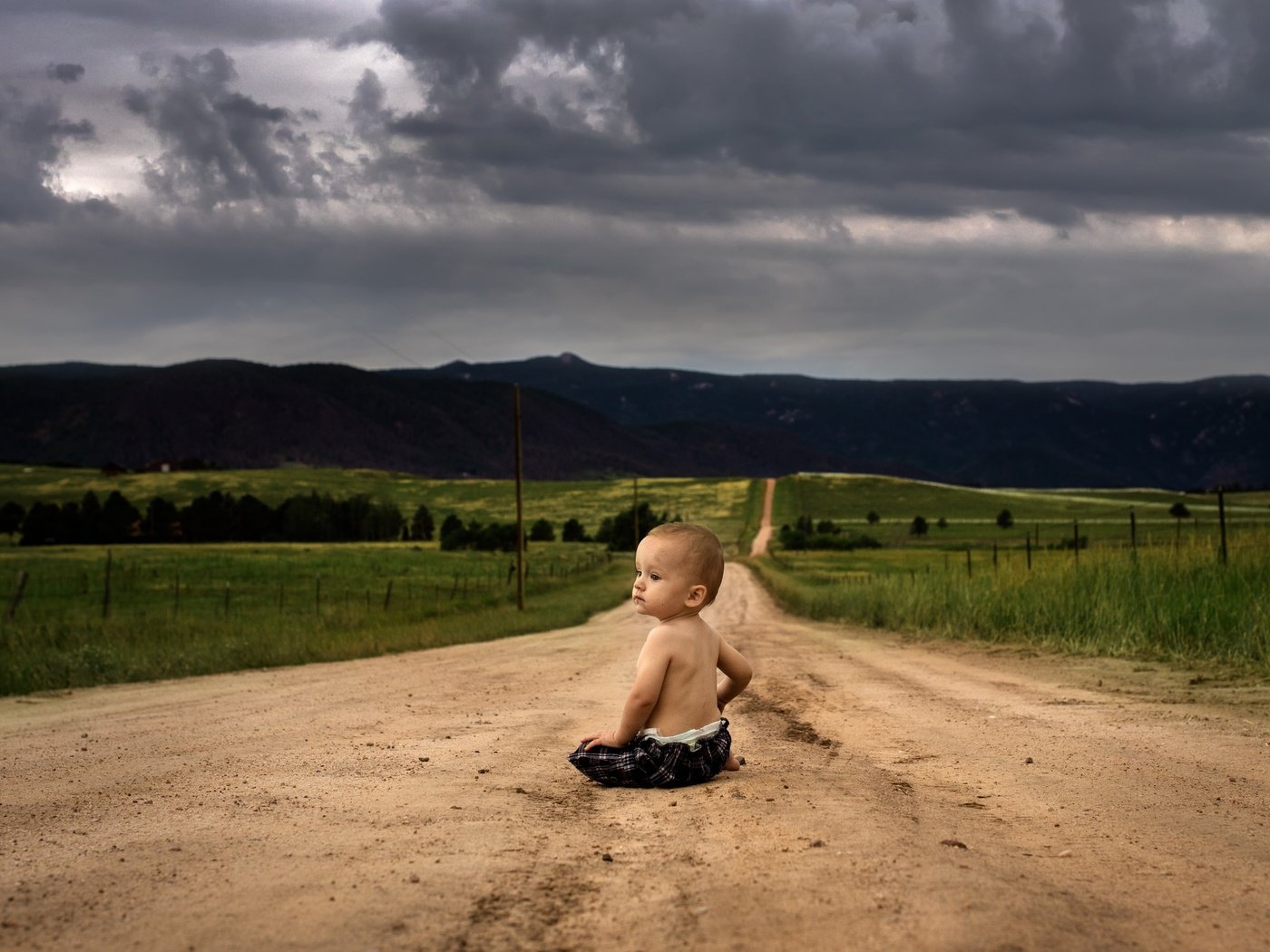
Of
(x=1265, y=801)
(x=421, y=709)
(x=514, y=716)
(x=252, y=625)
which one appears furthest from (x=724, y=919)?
(x=252, y=625)

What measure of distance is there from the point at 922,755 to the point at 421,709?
5.55m

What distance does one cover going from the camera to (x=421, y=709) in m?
12.9

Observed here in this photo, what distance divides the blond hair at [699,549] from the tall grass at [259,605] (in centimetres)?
1408

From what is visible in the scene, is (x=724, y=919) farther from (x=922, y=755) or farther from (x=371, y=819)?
(x=922, y=755)

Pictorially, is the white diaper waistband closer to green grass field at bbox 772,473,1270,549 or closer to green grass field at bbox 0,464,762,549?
green grass field at bbox 772,473,1270,549

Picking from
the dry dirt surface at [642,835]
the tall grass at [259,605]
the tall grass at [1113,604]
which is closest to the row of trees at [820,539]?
the tall grass at [259,605]

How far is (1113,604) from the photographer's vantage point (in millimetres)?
21234

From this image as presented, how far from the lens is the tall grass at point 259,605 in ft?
72.1

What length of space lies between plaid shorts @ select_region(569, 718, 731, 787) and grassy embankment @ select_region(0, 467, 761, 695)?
13373mm

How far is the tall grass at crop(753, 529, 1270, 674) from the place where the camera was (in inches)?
703

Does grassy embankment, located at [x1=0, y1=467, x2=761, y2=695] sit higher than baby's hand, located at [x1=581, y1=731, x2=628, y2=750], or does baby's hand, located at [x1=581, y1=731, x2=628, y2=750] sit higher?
baby's hand, located at [x1=581, y1=731, x2=628, y2=750]

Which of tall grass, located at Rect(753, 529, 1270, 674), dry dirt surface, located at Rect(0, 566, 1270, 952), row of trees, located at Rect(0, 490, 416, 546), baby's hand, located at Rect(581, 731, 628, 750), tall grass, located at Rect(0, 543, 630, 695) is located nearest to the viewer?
dry dirt surface, located at Rect(0, 566, 1270, 952)

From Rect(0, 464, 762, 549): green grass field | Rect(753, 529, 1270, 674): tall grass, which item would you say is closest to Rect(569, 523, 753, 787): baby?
Rect(753, 529, 1270, 674): tall grass

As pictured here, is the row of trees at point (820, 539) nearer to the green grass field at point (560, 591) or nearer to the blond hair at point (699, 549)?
the green grass field at point (560, 591)
